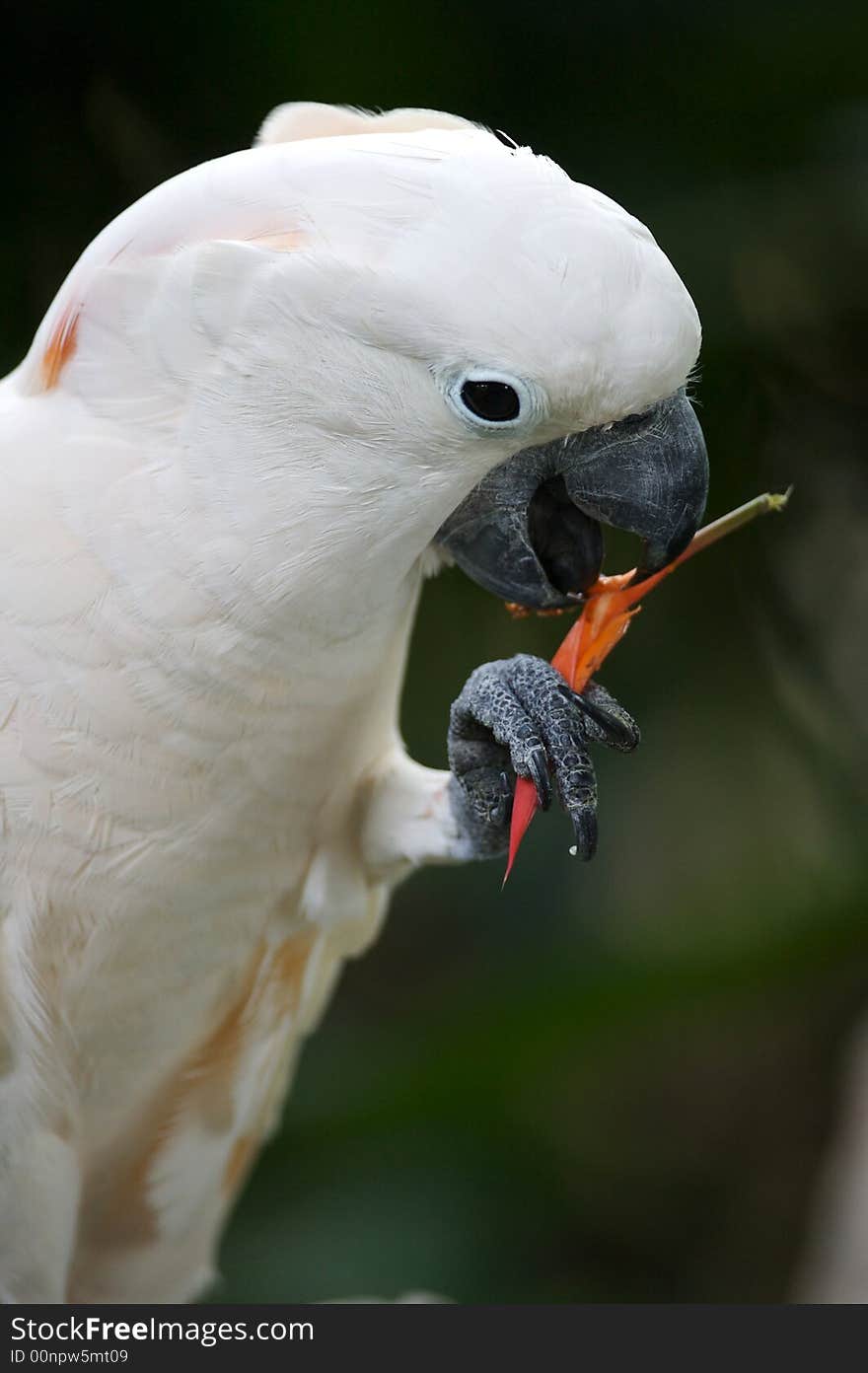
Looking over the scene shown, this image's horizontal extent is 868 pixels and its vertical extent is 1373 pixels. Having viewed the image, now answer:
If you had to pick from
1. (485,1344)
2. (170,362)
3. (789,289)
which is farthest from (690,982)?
(170,362)

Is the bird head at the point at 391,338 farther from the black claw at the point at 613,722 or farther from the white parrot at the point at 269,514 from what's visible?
the black claw at the point at 613,722

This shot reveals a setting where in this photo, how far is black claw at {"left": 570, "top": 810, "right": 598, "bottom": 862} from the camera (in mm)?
1014

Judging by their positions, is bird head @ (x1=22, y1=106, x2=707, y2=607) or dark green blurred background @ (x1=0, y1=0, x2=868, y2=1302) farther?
dark green blurred background @ (x1=0, y1=0, x2=868, y2=1302)

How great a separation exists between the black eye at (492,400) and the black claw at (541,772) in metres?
0.28

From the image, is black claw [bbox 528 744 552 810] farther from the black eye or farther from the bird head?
the black eye

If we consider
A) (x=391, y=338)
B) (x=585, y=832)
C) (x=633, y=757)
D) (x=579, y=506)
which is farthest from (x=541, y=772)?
(x=633, y=757)

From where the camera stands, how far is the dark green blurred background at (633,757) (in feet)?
5.51

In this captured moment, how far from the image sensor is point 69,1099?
1195mm

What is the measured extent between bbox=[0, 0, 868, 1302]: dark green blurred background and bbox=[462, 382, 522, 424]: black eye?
99cm

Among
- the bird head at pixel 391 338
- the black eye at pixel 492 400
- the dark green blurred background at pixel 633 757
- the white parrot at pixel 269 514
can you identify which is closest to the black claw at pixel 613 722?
the white parrot at pixel 269 514

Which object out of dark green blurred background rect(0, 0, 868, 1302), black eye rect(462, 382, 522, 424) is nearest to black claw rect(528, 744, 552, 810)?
black eye rect(462, 382, 522, 424)

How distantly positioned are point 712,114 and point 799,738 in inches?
37.3

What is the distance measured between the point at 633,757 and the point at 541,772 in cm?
104

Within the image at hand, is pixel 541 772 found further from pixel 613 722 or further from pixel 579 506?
pixel 579 506
